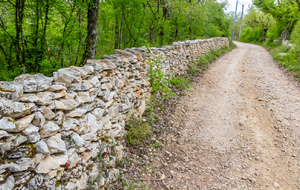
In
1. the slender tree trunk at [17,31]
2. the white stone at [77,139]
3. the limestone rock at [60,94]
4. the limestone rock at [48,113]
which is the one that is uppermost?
the slender tree trunk at [17,31]

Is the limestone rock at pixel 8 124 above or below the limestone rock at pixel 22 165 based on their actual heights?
above

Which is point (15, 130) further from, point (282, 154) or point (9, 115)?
point (282, 154)

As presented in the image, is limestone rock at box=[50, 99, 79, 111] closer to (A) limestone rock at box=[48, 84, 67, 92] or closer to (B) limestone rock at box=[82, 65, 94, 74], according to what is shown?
(A) limestone rock at box=[48, 84, 67, 92]

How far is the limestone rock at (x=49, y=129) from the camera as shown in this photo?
7.08ft

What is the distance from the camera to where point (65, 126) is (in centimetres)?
248

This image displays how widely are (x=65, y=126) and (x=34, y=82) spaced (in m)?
0.67

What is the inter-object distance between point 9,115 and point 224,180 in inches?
141

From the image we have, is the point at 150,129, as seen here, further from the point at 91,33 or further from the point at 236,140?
the point at 91,33

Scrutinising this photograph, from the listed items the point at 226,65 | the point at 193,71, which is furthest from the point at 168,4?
the point at 226,65

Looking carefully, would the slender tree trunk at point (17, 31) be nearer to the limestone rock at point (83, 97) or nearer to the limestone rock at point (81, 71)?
the limestone rock at point (81, 71)

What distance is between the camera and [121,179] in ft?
11.4

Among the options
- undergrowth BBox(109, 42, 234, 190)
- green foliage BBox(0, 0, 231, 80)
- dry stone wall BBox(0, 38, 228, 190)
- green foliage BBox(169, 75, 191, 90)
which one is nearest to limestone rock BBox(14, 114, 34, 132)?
dry stone wall BBox(0, 38, 228, 190)

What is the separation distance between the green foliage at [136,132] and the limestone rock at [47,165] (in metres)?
2.21

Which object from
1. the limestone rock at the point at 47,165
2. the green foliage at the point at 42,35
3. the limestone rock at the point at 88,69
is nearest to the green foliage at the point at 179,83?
the green foliage at the point at 42,35
